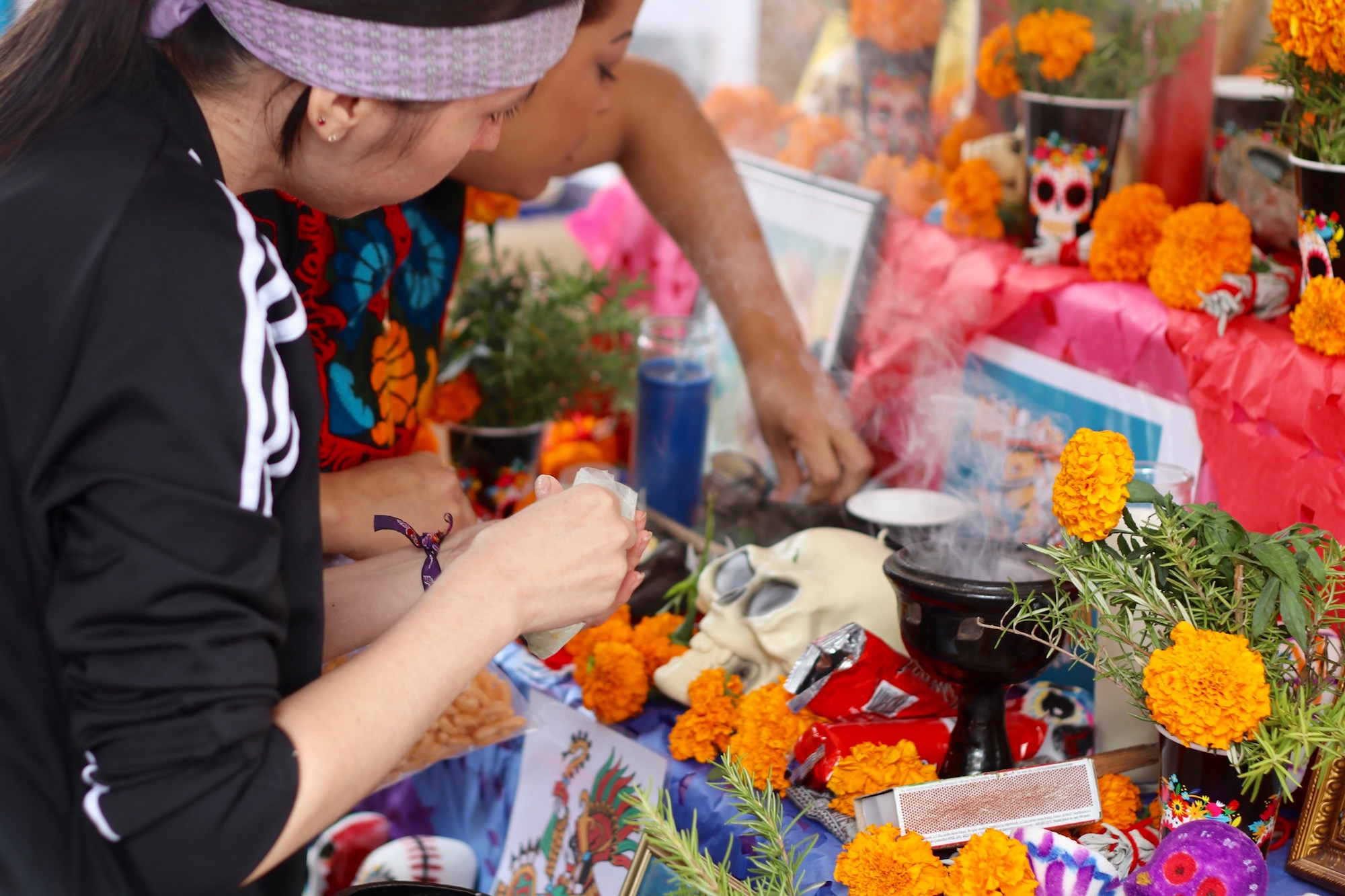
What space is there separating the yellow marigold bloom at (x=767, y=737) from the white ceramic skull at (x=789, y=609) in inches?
3.7

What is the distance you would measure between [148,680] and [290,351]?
0.24m

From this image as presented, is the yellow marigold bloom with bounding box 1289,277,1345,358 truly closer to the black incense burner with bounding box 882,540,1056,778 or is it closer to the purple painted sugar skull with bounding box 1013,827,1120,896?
the black incense burner with bounding box 882,540,1056,778

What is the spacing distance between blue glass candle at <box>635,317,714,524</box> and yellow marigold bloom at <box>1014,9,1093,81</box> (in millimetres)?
742

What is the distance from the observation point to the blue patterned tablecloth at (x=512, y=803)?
109 centimetres

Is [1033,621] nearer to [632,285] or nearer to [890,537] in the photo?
[890,537]

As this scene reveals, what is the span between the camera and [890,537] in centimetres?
138

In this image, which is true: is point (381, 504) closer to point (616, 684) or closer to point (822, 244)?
point (616, 684)

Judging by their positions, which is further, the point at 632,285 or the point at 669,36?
the point at 669,36

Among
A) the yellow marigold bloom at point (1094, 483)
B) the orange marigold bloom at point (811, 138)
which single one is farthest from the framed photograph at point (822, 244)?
the yellow marigold bloom at point (1094, 483)

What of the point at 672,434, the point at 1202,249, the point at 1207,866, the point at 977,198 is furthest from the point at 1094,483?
the point at 672,434

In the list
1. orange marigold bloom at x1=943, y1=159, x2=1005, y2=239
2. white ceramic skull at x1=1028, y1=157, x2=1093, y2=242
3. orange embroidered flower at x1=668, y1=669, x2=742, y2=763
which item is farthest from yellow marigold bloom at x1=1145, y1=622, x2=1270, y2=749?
orange marigold bloom at x1=943, y1=159, x2=1005, y2=239

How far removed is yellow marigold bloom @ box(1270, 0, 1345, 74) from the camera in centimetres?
101

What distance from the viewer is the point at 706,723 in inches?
48.5

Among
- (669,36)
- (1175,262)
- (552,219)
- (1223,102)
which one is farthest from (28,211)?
(552,219)
